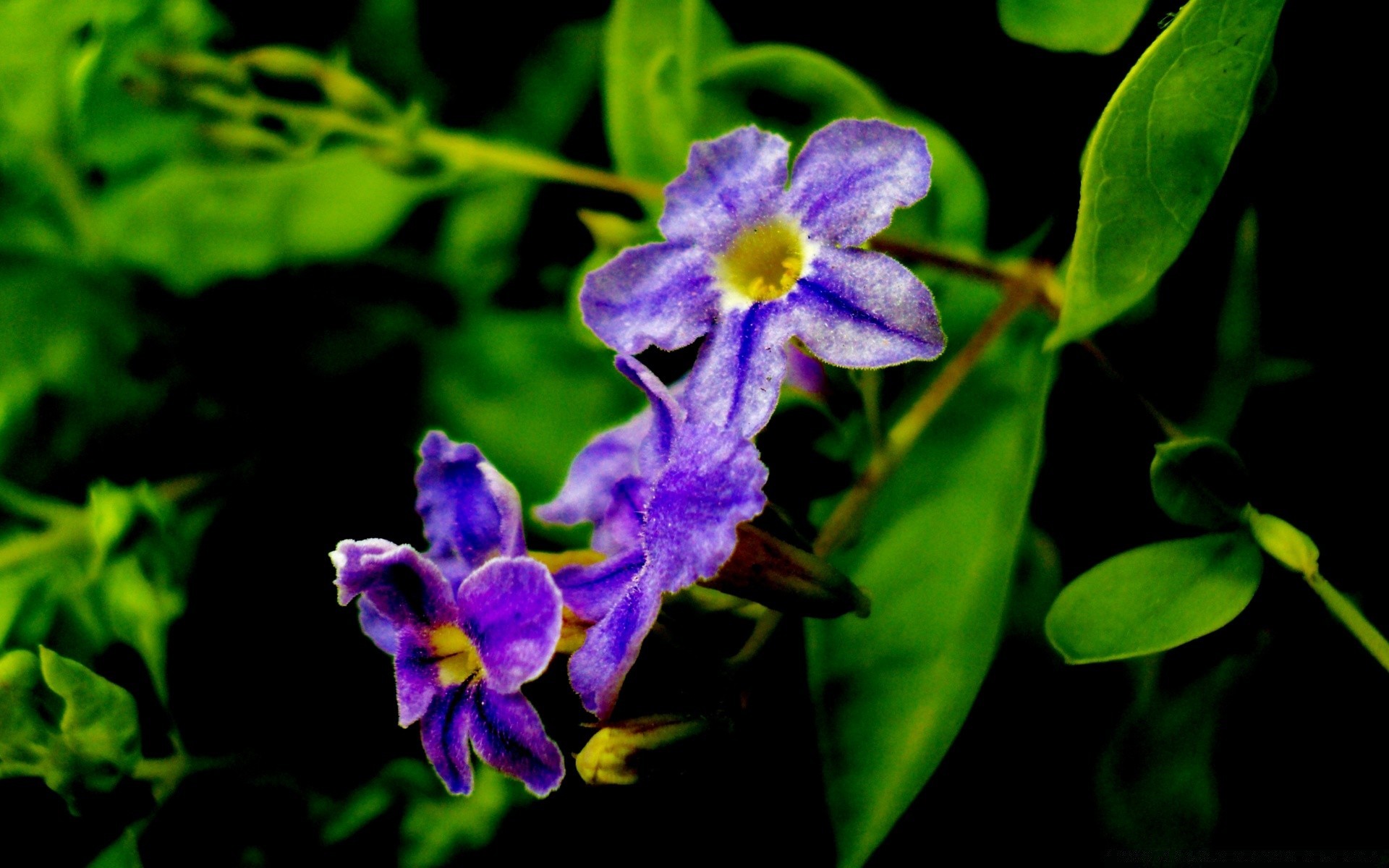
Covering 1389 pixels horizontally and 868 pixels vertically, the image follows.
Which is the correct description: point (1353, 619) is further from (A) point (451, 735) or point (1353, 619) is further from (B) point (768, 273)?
(A) point (451, 735)

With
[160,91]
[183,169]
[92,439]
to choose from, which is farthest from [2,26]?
[92,439]

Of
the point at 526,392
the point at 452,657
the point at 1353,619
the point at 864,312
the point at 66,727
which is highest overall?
the point at 864,312

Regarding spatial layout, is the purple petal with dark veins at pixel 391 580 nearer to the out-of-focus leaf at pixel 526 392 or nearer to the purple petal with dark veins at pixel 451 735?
the purple petal with dark veins at pixel 451 735

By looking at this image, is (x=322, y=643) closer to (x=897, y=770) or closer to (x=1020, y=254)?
(x=897, y=770)

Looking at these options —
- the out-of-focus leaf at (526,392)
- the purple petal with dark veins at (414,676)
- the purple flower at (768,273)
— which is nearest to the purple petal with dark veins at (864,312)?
the purple flower at (768,273)

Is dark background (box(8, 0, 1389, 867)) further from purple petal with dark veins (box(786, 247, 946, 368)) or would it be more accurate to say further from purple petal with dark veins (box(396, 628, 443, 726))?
purple petal with dark veins (box(786, 247, 946, 368))

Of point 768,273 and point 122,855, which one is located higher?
point 768,273

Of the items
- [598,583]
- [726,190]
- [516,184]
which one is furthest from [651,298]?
[516,184]

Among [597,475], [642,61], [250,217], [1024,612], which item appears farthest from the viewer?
[250,217]
